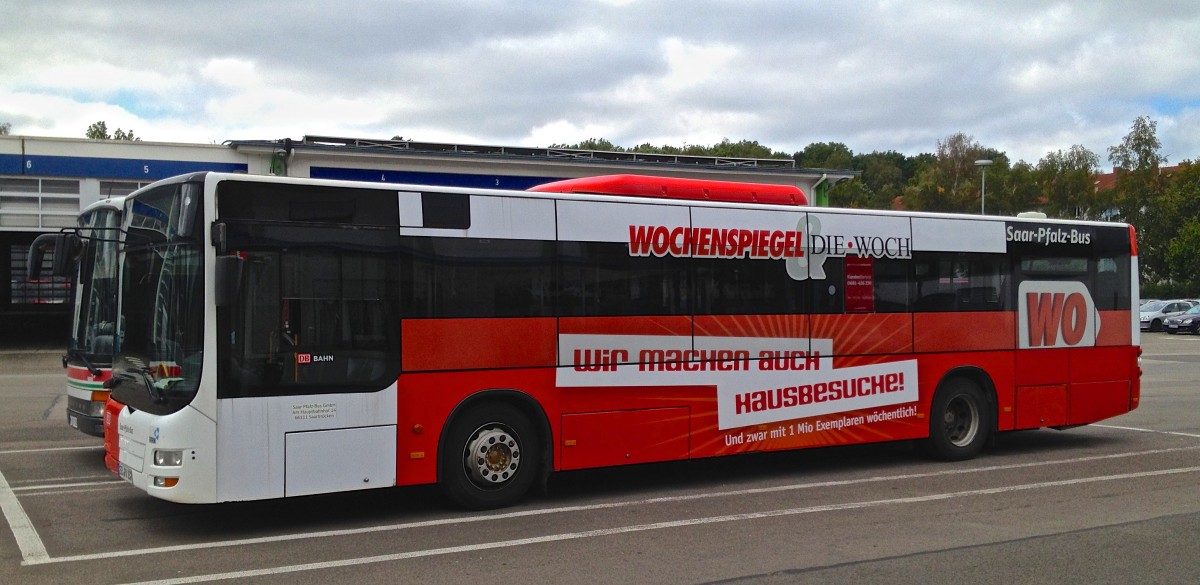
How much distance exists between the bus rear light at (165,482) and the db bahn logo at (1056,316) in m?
9.67

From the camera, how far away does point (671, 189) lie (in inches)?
412

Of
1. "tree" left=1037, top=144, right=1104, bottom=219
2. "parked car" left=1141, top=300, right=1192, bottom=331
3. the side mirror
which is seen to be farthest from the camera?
"tree" left=1037, top=144, right=1104, bottom=219

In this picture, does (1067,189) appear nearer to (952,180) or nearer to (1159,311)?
(952,180)

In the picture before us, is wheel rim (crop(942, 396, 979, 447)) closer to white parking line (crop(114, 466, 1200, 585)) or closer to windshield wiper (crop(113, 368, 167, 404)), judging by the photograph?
white parking line (crop(114, 466, 1200, 585))

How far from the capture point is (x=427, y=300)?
866 cm

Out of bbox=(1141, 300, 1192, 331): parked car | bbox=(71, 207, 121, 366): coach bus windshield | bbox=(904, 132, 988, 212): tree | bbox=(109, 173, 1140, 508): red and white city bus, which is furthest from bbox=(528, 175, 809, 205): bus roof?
bbox=(904, 132, 988, 212): tree

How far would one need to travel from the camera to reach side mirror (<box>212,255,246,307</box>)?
7527 millimetres

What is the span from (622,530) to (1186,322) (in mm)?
47687

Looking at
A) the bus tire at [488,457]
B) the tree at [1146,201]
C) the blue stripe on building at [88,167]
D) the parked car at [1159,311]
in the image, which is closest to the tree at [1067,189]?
the tree at [1146,201]

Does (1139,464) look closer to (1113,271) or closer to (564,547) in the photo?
(1113,271)

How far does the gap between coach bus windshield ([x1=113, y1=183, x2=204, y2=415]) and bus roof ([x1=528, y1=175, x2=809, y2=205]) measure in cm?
373

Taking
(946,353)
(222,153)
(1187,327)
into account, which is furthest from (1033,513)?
(1187,327)

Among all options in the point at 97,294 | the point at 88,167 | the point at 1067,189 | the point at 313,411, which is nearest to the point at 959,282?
the point at 313,411

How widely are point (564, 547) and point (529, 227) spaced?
9.97ft
